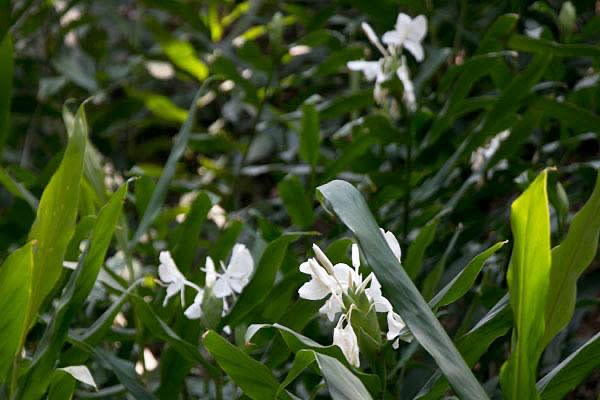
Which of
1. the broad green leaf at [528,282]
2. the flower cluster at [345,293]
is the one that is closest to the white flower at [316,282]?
the flower cluster at [345,293]

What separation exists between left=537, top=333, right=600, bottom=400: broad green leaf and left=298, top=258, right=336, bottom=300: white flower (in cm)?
14

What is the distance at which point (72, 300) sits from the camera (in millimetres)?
782

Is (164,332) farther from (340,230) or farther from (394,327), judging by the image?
(340,230)

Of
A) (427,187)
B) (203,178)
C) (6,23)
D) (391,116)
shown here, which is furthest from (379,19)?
(203,178)

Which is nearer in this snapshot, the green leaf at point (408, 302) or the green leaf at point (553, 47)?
the green leaf at point (408, 302)

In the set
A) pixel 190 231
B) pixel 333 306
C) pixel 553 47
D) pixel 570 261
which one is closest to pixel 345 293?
pixel 333 306

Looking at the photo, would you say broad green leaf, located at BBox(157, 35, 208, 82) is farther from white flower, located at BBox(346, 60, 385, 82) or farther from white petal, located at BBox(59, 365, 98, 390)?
white petal, located at BBox(59, 365, 98, 390)

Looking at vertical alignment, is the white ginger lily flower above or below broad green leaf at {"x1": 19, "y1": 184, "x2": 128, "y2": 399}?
below

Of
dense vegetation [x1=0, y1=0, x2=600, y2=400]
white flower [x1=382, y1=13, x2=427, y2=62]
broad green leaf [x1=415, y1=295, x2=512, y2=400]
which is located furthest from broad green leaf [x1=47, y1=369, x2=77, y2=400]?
white flower [x1=382, y1=13, x2=427, y2=62]

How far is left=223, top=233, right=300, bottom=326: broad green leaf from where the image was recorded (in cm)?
83

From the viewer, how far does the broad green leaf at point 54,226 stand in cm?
76

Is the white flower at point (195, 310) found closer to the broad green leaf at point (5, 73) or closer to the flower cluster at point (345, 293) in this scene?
the flower cluster at point (345, 293)

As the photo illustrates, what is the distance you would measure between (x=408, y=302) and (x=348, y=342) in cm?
8

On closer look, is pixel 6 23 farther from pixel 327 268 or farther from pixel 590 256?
pixel 590 256
